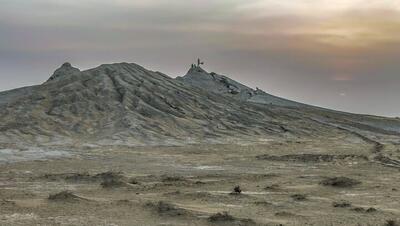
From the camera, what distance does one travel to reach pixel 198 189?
27484 mm

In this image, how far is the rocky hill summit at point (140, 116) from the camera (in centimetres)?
6300

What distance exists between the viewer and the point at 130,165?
129 feet

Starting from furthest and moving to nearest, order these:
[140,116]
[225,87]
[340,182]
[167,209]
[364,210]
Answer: [225,87] → [140,116] → [340,182] → [364,210] → [167,209]

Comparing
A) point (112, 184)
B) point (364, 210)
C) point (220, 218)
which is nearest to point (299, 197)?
point (364, 210)

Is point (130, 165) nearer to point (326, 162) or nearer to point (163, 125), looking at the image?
point (326, 162)

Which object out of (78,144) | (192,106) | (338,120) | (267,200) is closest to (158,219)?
(267,200)

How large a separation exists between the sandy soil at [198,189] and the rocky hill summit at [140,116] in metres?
15.3

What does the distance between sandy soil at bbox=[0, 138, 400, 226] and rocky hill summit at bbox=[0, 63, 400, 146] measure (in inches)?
600

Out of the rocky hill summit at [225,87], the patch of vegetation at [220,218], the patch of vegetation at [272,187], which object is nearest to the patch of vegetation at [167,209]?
the patch of vegetation at [220,218]

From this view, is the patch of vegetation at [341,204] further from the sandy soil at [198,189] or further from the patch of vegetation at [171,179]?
the patch of vegetation at [171,179]

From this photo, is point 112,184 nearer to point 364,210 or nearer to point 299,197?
point 299,197

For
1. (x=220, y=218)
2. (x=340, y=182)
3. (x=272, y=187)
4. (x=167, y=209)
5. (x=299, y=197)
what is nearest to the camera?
(x=220, y=218)

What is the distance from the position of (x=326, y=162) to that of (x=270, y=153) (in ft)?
26.0

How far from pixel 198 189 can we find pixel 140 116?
45.5 m
